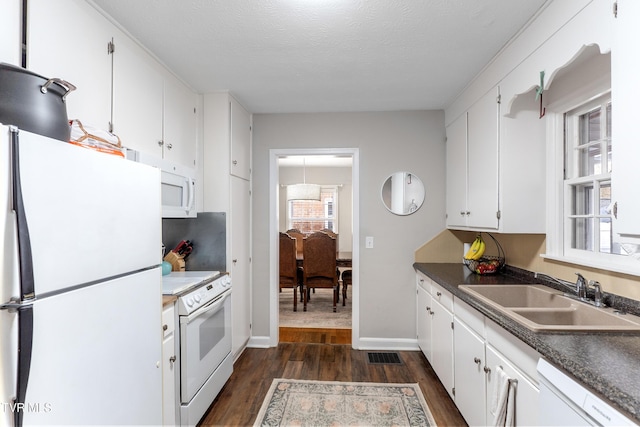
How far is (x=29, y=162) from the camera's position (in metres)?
0.82

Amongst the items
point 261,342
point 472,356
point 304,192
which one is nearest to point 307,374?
point 261,342

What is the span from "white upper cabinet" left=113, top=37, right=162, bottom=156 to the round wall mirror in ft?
6.77

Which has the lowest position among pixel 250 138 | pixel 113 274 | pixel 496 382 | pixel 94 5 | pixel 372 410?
pixel 372 410

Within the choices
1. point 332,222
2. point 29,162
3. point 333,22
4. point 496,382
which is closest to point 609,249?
point 496,382

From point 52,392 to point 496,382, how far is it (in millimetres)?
1715

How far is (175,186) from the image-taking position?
2.14 m

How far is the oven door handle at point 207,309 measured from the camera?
1.83 m

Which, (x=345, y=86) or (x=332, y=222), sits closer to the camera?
(x=345, y=86)

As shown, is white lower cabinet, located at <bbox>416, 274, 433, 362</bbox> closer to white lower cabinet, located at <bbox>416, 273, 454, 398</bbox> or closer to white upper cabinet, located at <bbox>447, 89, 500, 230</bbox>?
white lower cabinet, located at <bbox>416, 273, 454, 398</bbox>

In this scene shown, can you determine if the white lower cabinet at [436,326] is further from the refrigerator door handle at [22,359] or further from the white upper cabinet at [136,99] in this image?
the white upper cabinet at [136,99]

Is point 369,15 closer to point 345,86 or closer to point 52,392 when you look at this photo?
point 345,86

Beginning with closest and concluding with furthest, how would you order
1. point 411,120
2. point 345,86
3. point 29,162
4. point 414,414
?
point 29,162 < point 414,414 < point 345,86 < point 411,120

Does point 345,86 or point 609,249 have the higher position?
point 345,86

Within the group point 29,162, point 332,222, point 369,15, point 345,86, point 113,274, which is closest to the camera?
point 29,162
